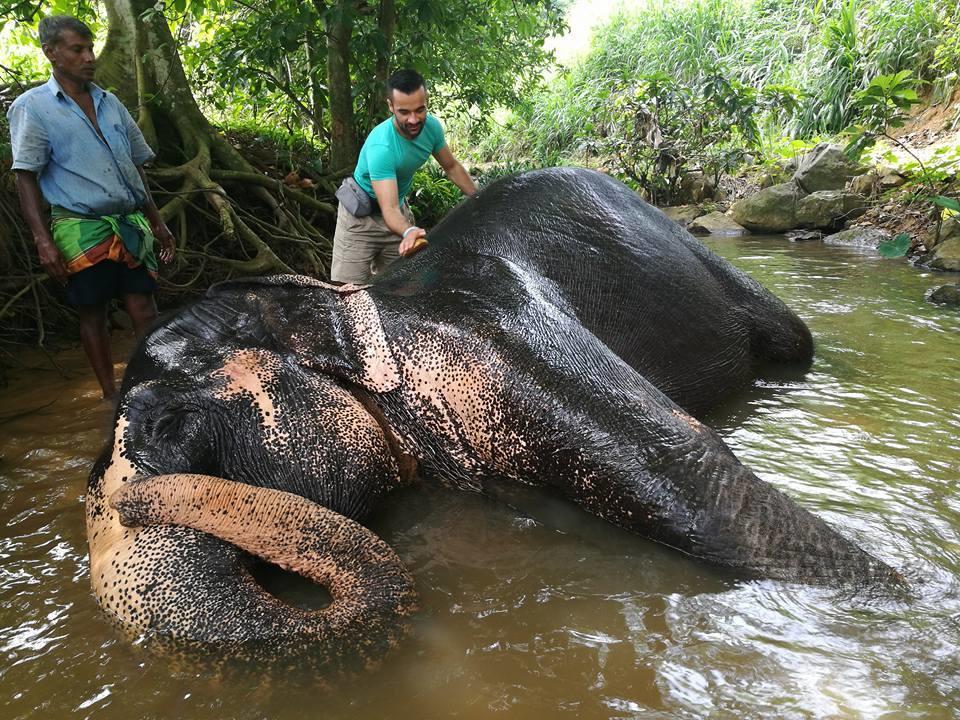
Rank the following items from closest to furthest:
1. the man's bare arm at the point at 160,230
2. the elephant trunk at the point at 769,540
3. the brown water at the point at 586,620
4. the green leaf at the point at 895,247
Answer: the brown water at the point at 586,620, the elephant trunk at the point at 769,540, the man's bare arm at the point at 160,230, the green leaf at the point at 895,247

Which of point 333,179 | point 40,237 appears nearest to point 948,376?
point 40,237

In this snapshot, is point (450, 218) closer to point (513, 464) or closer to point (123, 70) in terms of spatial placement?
point (513, 464)

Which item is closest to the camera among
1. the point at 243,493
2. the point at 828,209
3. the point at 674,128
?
the point at 243,493

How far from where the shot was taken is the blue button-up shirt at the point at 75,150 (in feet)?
11.1

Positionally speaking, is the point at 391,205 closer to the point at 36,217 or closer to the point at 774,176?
the point at 36,217

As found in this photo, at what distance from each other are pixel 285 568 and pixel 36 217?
244 cm

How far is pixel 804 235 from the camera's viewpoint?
967 cm

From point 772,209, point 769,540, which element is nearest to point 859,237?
point 772,209

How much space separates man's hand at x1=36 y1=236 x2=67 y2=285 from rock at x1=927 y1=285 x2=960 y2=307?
5409 mm

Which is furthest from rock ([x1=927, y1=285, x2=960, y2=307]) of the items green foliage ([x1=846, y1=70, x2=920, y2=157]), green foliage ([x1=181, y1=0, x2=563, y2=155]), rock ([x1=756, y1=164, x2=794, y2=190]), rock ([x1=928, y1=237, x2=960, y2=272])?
rock ([x1=756, y1=164, x2=794, y2=190])

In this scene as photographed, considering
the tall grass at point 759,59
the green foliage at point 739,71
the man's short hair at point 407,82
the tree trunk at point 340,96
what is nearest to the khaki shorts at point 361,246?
the man's short hair at point 407,82

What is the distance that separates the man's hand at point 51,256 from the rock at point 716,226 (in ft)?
29.3

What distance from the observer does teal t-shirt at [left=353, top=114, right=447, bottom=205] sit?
4.00m

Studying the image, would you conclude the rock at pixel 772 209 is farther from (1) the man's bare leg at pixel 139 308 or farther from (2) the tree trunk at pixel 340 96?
(1) the man's bare leg at pixel 139 308
